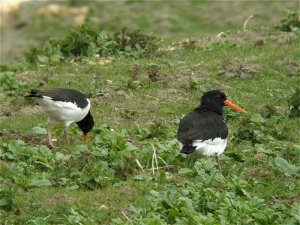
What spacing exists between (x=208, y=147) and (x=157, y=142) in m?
0.88

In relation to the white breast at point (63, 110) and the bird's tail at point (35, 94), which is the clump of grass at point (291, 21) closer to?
the white breast at point (63, 110)

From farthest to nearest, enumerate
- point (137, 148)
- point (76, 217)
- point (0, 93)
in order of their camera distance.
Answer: point (0, 93) → point (137, 148) → point (76, 217)

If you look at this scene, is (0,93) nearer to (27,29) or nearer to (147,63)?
(147,63)

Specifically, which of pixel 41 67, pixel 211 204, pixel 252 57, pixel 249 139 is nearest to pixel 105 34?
pixel 41 67

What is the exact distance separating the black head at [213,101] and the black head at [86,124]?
1.91 m

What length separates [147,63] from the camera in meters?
17.6

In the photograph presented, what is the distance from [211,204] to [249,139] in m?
3.58

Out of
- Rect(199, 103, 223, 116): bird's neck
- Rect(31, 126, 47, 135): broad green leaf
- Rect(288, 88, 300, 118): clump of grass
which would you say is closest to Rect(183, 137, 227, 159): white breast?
Rect(199, 103, 223, 116): bird's neck

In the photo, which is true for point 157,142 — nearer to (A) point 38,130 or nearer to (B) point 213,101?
(B) point 213,101

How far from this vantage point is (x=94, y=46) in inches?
742

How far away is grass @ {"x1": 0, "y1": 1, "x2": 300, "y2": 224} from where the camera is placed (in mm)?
10164

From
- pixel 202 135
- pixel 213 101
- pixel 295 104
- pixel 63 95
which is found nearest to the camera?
pixel 202 135

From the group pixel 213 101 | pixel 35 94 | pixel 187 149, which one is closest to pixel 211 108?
pixel 213 101

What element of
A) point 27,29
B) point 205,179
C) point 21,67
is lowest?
point 27,29
